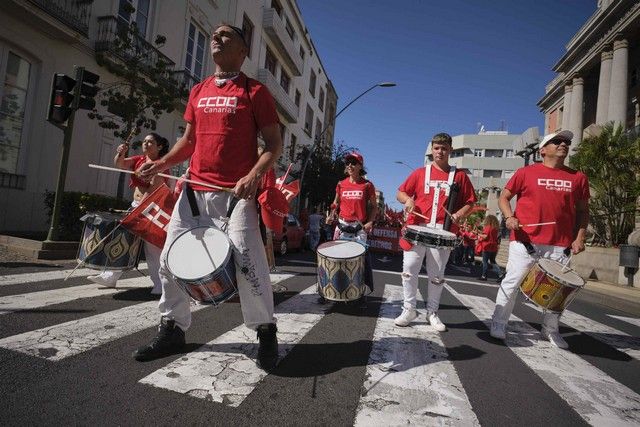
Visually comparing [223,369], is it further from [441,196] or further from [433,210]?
[441,196]

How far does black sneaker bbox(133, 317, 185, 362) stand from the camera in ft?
8.33

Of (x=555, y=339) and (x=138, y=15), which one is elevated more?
(x=138, y=15)

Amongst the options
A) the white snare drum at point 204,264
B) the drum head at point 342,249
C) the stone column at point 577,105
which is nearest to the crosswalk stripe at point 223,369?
the white snare drum at point 204,264

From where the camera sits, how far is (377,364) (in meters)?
2.84

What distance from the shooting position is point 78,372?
7.43 ft

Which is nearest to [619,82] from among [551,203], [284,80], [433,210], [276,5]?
[284,80]

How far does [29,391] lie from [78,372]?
28 centimetres

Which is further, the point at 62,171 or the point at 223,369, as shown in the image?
the point at 62,171

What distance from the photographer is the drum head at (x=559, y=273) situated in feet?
11.3

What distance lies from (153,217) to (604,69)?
2626 centimetres

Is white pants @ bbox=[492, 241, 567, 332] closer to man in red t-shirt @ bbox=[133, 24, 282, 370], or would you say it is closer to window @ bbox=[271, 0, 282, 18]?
man in red t-shirt @ bbox=[133, 24, 282, 370]

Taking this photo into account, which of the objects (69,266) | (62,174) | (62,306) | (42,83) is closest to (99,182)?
(42,83)

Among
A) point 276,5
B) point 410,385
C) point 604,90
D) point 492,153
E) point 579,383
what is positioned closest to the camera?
point 410,385

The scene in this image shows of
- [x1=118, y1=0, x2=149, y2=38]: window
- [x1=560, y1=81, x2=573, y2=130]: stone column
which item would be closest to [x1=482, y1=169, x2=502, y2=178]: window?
Result: [x1=560, y1=81, x2=573, y2=130]: stone column
